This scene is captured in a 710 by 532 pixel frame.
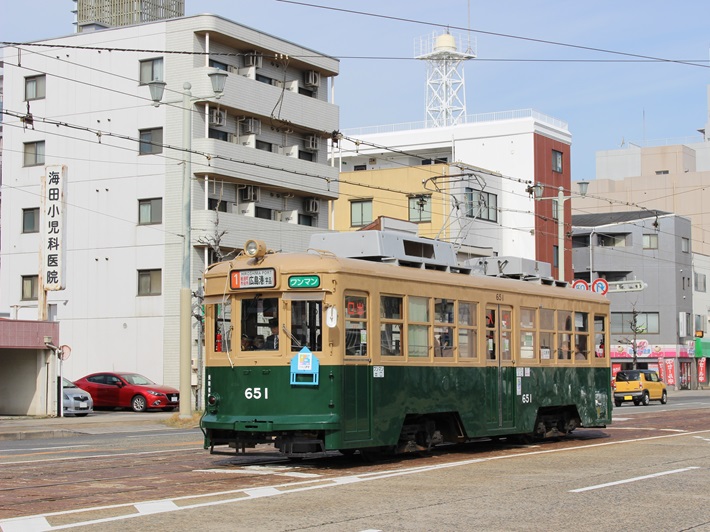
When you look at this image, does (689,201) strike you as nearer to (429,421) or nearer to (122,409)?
(122,409)

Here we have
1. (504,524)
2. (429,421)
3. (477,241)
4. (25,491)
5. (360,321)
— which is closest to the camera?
(504,524)

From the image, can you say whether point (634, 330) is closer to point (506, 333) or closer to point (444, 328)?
point (506, 333)

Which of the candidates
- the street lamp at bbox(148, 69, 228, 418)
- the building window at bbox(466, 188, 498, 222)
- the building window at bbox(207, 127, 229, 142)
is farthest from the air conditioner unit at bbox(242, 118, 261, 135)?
the street lamp at bbox(148, 69, 228, 418)

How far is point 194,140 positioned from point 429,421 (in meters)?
27.3

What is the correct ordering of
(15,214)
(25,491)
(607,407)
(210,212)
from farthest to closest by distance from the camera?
(15,214) → (210,212) → (607,407) → (25,491)

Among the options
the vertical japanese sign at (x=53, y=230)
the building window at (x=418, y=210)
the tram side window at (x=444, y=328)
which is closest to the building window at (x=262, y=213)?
the vertical japanese sign at (x=53, y=230)

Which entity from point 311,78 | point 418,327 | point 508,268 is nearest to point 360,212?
point 311,78

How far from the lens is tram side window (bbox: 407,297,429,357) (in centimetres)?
1543

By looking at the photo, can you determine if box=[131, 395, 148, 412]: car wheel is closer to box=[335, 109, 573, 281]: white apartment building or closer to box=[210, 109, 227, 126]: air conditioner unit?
box=[210, 109, 227, 126]: air conditioner unit

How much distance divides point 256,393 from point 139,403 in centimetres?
2325

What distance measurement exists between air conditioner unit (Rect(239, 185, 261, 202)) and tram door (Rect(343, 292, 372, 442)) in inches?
1156

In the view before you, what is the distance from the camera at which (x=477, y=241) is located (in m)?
56.7

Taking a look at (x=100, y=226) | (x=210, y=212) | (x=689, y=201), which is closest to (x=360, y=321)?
(x=210, y=212)

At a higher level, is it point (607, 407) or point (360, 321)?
point (360, 321)
